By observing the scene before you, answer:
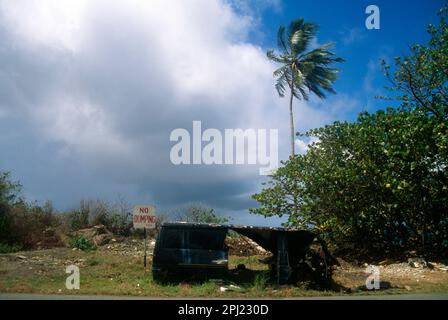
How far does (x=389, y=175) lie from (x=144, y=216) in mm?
10913

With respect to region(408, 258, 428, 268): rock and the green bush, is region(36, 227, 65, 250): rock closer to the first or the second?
the green bush

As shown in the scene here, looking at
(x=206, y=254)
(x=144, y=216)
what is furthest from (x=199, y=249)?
(x=144, y=216)

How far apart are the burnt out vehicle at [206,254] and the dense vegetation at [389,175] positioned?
593 centimetres

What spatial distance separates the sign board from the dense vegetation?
8058 millimetres

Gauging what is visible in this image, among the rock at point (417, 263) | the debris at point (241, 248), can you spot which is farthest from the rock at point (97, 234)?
the rock at point (417, 263)

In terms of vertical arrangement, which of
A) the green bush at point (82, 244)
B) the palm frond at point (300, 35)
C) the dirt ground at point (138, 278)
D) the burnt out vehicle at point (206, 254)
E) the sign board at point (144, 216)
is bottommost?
the dirt ground at point (138, 278)

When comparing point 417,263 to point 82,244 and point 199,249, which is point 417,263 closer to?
point 199,249

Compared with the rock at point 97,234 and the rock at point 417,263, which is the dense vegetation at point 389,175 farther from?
the rock at point 97,234

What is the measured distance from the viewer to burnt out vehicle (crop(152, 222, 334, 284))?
14.0 metres

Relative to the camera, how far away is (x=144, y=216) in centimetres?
1802

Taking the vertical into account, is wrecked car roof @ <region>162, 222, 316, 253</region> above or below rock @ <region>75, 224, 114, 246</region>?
above

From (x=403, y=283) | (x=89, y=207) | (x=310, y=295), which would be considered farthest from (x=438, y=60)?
(x=89, y=207)

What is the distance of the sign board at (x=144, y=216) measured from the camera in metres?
17.9

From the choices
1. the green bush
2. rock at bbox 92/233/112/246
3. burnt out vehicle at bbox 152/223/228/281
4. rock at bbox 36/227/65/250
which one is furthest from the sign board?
rock at bbox 36/227/65/250
